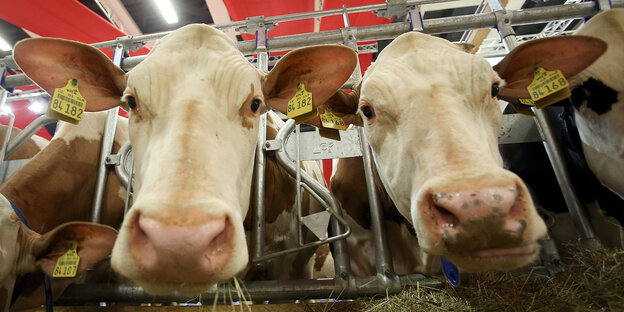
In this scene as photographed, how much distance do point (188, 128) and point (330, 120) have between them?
1141 millimetres

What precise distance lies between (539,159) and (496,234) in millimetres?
2279

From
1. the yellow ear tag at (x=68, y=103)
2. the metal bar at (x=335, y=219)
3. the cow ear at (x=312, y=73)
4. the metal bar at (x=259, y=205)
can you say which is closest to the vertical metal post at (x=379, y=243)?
the metal bar at (x=335, y=219)

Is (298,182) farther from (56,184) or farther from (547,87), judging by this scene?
(56,184)

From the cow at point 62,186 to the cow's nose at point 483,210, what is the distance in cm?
252

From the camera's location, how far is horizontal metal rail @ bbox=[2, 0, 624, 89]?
8.39 ft

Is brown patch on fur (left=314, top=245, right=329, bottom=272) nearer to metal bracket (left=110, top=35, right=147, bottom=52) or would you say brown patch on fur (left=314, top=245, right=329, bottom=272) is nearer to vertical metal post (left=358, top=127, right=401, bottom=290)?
vertical metal post (left=358, top=127, right=401, bottom=290)

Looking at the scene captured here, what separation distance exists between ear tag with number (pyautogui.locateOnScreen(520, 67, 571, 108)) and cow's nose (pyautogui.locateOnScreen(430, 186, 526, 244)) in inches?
52.3

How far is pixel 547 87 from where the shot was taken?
189cm

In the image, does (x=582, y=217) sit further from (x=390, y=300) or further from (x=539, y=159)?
(x=390, y=300)

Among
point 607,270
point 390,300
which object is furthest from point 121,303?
point 607,270

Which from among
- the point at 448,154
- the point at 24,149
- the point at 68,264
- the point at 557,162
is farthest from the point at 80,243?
the point at 557,162

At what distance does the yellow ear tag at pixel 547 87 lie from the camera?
1852 millimetres

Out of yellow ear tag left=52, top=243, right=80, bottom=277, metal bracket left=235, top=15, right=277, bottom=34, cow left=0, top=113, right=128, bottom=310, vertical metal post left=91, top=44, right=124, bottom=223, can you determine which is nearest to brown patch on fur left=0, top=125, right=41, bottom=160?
cow left=0, top=113, right=128, bottom=310

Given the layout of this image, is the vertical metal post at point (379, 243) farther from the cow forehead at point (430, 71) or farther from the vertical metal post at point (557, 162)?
the vertical metal post at point (557, 162)
